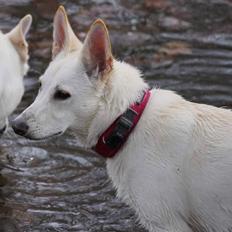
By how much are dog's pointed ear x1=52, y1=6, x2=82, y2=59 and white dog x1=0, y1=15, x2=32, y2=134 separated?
3.28 ft

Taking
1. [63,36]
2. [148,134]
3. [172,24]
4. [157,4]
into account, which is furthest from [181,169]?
[157,4]

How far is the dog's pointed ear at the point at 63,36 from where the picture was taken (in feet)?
16.4

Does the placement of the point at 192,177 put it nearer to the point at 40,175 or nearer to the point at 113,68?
the point at 113,68

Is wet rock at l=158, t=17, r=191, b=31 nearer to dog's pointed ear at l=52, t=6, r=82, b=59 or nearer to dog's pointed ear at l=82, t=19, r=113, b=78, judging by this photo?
dog's pointed ear at l=52, t=6, r=82, b=59

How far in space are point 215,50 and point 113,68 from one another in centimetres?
502

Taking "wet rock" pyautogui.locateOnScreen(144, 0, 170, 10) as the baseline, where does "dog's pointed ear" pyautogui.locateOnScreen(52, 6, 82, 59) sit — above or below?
above

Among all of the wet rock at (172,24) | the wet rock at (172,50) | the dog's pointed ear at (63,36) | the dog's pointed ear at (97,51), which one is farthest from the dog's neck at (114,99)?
the wet rock at (172,24)

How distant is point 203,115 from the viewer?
472 cm

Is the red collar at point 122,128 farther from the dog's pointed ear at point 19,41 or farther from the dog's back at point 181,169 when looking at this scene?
the dog's pointed ear at point 19,41

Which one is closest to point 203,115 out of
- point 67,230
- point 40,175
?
point 67,230

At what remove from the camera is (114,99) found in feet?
15.4

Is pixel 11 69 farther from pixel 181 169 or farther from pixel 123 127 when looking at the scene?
pixel 181 169

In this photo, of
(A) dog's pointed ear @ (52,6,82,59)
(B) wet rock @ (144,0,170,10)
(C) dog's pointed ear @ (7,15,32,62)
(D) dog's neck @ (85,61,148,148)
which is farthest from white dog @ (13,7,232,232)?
(B) wet rock @ (144,0,170,10)

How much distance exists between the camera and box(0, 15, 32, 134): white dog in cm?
603
